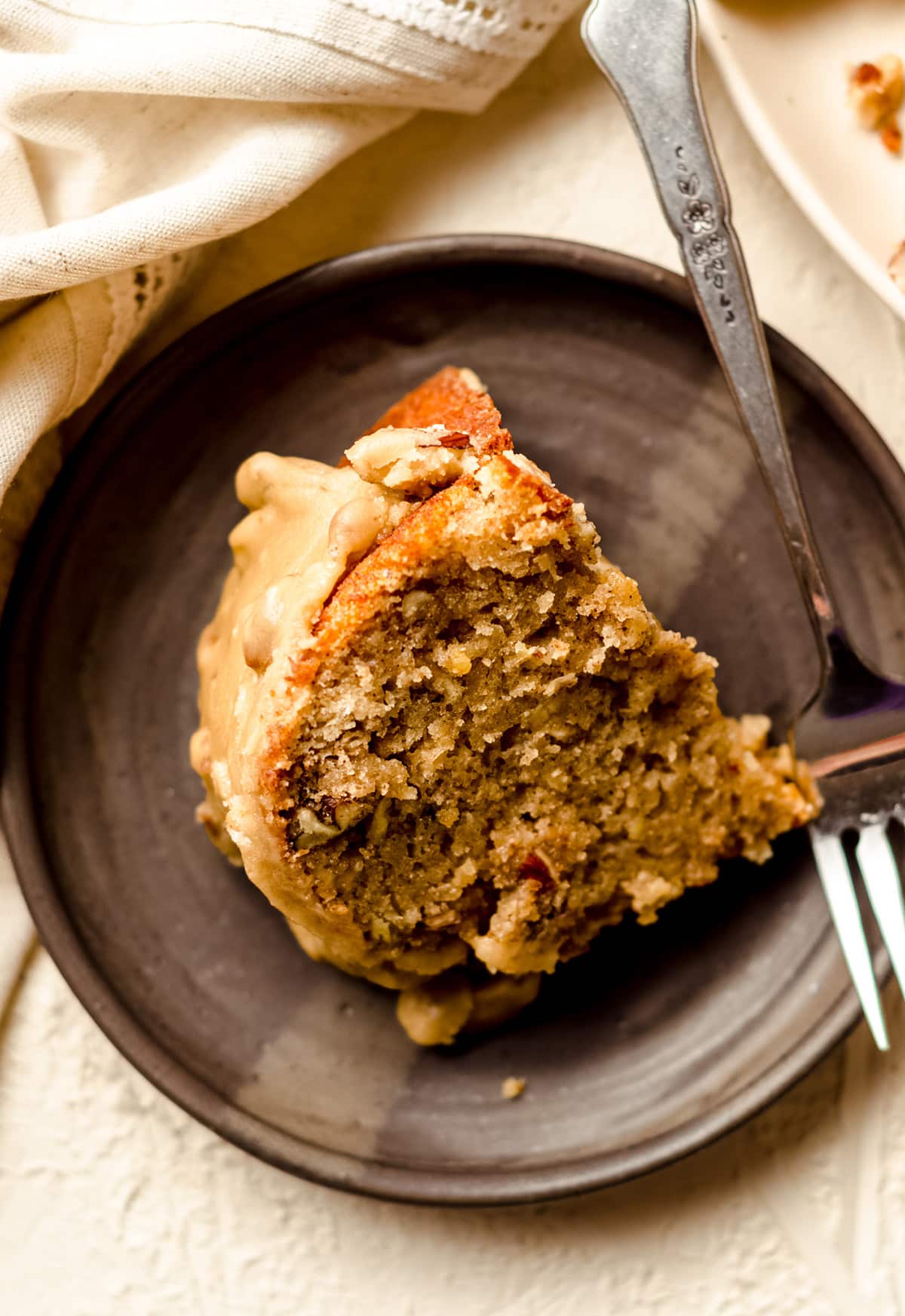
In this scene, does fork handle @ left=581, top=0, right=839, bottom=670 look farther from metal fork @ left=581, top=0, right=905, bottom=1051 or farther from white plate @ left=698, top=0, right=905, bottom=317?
white plate @ left=698, top=0, right=905, bottom=317

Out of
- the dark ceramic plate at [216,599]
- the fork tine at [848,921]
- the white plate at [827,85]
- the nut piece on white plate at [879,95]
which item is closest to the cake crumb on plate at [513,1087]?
the dark ceramic plate at [216,599]

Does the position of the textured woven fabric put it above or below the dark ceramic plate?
above

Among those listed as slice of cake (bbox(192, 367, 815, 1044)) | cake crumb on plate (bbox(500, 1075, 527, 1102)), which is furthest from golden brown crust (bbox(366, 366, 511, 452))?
cake crumb on plate (bbox(500, 1075, 527, 1102))

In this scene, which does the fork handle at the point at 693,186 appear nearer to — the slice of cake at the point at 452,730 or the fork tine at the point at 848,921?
the slice of cake at the point at 452,730

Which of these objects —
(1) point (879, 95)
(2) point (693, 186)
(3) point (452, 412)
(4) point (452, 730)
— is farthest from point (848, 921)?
(1) point (879, 95)

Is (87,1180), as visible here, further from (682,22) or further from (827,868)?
(682,22)
